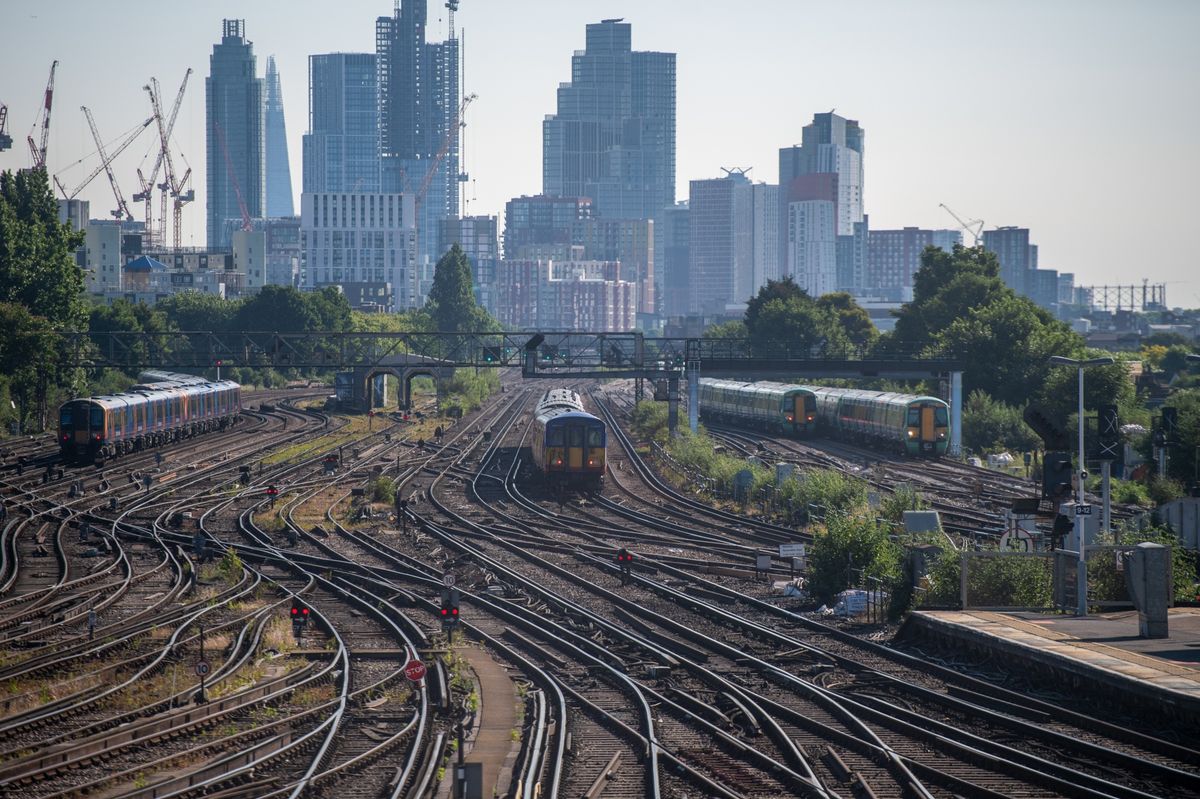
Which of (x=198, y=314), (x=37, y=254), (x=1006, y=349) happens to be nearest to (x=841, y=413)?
(x=1006, y=349)

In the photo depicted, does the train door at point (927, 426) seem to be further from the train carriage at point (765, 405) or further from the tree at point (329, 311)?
the tree at point (329, 311)

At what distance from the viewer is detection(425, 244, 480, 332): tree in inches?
5714

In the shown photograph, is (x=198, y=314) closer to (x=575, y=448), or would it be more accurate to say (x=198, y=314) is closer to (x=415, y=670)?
(x=575, y=448)

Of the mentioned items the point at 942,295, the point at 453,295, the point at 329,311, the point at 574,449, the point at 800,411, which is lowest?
the point at 574,449

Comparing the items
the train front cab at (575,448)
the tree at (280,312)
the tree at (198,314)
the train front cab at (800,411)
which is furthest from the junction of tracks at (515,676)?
the tree at (198,314)

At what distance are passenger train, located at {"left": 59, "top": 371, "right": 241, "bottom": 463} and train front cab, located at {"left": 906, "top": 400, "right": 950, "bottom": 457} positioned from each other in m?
33.5

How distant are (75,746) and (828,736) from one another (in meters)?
9.82

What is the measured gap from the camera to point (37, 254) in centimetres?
7425

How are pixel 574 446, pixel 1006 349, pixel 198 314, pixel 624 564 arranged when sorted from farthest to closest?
pixel 198 314 → pixel 1006 349 → pixel 574 446 → pixel 624 564

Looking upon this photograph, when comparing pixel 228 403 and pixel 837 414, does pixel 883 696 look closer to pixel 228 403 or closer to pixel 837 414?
pixel 837 414

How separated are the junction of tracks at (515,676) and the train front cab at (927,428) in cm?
1890

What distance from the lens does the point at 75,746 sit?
17.9m

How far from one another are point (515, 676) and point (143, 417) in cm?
4322

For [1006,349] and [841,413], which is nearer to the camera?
[841,413]
